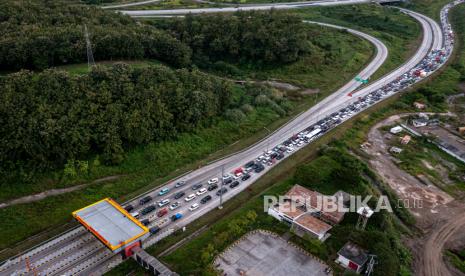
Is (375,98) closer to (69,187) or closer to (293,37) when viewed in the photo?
(293,37)

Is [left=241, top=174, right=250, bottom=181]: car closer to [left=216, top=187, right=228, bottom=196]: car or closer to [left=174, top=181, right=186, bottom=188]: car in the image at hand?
[left=216, top=187, right=228, bottom=196]: car

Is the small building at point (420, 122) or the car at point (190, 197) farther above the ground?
the small building at point (420, 122)

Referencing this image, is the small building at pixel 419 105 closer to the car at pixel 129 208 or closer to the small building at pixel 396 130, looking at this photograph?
the small building at pixel 396 130

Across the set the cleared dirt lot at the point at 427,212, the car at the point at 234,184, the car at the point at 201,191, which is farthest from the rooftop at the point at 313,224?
the car at the point at 201,191

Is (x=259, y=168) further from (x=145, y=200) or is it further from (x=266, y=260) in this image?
(x=145, y=200)

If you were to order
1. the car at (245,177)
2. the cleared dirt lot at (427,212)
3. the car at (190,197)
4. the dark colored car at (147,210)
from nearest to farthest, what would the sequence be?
1. the cleared dirt lot at (427,212)
2. the dark colored car at (147,210)
3. the car at (190,197)
4. the car at (245,177)

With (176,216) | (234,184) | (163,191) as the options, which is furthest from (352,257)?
(163,191)

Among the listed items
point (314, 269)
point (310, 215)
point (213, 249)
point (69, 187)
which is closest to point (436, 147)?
point (310, 215)
